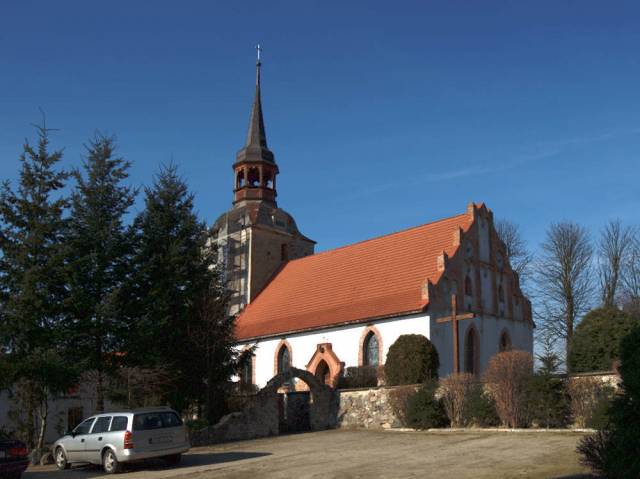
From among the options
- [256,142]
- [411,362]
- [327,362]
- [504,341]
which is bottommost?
[411,362]

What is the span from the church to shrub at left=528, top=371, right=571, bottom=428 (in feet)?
24.7

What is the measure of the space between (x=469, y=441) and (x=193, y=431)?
940 cm

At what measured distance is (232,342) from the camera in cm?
2572

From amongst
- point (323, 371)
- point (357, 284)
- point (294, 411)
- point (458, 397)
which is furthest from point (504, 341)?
point (458, 397)

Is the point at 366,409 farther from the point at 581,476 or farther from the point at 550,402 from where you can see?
the point at 581,476

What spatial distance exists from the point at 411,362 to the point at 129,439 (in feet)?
44.0

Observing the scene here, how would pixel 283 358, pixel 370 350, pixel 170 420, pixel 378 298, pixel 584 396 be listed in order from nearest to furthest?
pixel 170 420 → pixel 584 396 → pixel 370 350 → pixel 378 298 → pixel 283 358

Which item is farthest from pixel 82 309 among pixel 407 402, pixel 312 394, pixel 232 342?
pixel 407 402

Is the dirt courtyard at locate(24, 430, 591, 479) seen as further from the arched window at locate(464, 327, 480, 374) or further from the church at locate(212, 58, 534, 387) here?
the arched window at locate(464, 327, 480, 374)

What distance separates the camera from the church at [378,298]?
3125 centimetres

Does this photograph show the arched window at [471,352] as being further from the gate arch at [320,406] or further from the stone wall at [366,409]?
the gate arch at [320,406]

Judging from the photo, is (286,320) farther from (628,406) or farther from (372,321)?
(628,406)

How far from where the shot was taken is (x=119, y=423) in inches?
647

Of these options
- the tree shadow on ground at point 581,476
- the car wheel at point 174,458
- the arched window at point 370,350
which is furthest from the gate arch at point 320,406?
the tree shadow on ground at point 581,476
